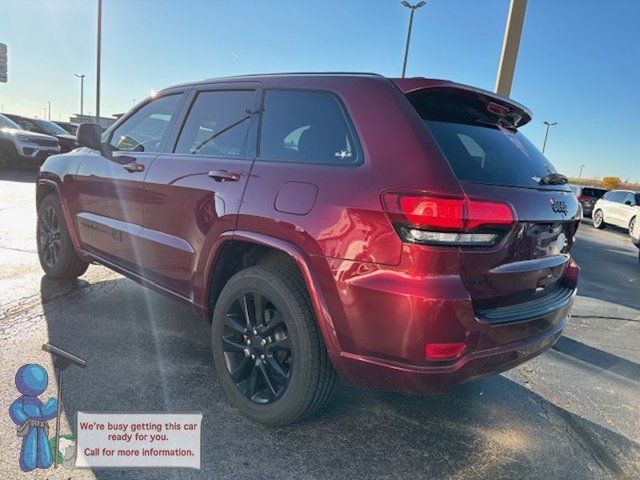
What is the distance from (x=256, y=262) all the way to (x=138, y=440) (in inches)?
42.3

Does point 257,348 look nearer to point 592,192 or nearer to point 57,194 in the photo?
point 57,194

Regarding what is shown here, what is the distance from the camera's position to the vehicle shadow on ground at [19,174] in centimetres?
1278

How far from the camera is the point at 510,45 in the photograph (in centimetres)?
566

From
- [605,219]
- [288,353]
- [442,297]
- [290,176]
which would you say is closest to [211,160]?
[290,176]

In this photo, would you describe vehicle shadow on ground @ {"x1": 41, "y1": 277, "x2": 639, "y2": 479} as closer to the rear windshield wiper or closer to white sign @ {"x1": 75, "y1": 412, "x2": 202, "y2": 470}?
white sign @ {"x1": 75, "y1": 412, "x2": 202, "y2": 470}

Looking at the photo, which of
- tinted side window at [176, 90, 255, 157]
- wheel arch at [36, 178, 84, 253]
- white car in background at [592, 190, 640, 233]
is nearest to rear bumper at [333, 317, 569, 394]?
tinted side window at [176, 90, 255, 157]

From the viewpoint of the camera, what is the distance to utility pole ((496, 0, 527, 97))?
5.51 m

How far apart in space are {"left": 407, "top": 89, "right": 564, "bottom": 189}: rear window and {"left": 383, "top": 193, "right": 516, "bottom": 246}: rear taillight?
168mm

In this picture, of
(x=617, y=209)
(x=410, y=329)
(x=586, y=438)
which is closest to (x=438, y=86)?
(x=410, y=329)

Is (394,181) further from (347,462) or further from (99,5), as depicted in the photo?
(99,5)

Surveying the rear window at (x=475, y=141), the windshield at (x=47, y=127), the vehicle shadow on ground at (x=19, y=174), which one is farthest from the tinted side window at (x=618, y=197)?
the windshield at (x=47, y=127)

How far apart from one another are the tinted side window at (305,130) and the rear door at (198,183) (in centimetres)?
13

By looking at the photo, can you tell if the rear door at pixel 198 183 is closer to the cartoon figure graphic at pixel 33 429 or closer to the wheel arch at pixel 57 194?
the cartoon figure graphic at pixel 33 429

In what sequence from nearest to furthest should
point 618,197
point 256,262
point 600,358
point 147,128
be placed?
1. point 256,262
2. point 147,128
3. point 600,358
4. point 618,197
